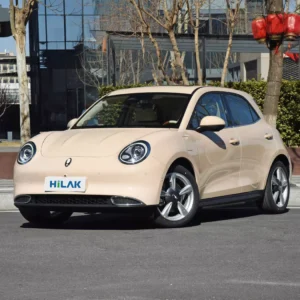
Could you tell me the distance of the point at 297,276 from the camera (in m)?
6.48

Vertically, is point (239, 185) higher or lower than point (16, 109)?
higher

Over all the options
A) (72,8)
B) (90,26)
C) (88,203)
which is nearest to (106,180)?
(88,203)

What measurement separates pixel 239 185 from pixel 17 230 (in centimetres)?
252

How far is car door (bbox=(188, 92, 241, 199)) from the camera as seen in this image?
384 inches

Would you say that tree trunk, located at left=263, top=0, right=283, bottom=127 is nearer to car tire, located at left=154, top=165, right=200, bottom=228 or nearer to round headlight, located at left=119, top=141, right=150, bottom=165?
car tire, located at left=154, top=165, right=200, bottom=228

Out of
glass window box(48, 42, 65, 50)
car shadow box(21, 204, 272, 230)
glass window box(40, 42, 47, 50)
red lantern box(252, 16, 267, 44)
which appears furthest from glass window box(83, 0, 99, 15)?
car shadow box(21, 204, 272, 230)

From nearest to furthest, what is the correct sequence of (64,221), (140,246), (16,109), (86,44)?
(140,246) → (64,221) → (86,44) → (16,109)

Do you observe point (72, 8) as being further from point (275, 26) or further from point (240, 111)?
point (240, 111)

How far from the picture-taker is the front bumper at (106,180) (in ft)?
29.2

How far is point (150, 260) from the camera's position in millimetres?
7160

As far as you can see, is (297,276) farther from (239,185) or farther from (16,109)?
(16,109)

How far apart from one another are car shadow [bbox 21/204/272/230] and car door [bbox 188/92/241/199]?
330 mm

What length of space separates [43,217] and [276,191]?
2.83 metres

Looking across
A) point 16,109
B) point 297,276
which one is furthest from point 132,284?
point 16,109
